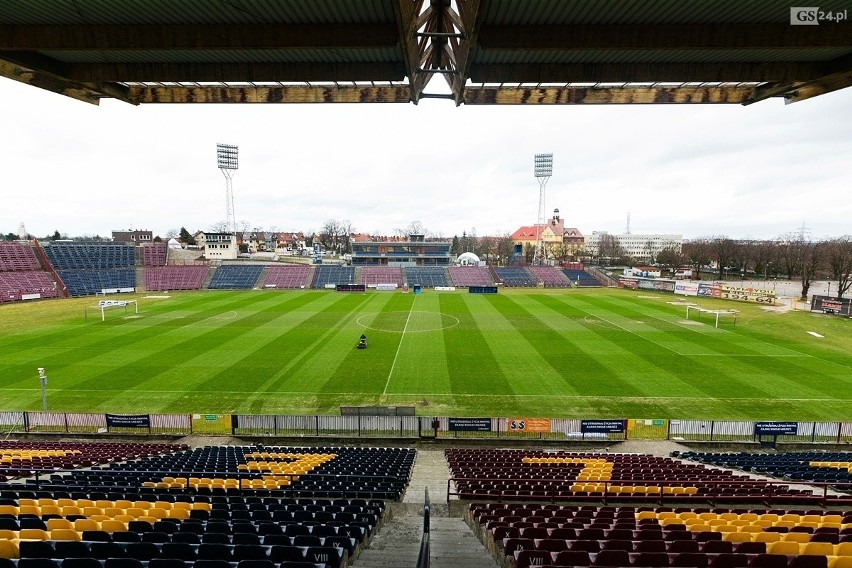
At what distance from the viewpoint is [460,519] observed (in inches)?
379

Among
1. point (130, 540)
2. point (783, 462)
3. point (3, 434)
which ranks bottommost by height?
point (3, 434)

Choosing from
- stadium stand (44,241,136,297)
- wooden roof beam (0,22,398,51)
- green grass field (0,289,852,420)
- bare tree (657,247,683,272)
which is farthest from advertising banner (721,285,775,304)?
stadium stand (44,241,136,297)

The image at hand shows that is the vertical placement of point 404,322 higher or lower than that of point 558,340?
higher

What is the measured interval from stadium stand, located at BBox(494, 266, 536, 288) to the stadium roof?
2756 inches

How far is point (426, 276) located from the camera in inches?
3319

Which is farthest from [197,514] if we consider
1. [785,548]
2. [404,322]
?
[404,322]

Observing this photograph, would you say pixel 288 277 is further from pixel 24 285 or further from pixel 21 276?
pixel 21 276

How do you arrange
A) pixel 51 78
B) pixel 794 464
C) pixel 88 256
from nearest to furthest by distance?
pixel 51 78
pixel 794 464
pixel 88 256

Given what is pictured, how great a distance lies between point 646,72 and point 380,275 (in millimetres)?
75690

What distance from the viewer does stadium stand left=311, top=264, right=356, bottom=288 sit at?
7881 cm

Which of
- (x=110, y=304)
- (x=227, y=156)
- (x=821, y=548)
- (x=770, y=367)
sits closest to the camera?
(x=821, y=548)

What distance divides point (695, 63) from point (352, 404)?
822 inches

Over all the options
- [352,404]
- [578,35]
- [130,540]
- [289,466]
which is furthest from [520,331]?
[130,540]

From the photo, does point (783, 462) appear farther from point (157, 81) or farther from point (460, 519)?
point (157, 81)
